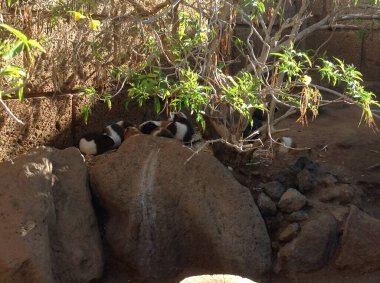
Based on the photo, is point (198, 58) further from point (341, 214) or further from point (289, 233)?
point (341, 214)

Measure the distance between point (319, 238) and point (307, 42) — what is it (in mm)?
5245

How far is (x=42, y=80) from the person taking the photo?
5.90 meters

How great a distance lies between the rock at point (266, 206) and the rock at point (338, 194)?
483 mm

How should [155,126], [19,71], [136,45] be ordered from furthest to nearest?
[155,126] → [136,45] → [19,71]

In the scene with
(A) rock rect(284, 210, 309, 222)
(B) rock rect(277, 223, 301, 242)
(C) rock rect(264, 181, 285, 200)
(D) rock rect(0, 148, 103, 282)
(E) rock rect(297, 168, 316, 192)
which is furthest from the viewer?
(E) rock rect(297, 168, 316, 192)

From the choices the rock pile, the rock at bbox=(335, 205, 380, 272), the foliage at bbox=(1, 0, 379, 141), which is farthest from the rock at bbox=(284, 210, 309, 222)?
the foliage at bbox=(1, 0, 379, 141)

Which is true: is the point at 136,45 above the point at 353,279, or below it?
above

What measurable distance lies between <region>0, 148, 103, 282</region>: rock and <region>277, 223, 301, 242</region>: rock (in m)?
1.44

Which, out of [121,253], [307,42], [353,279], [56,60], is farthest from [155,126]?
[307,42]

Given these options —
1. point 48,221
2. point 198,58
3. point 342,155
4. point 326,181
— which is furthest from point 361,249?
point 48,221

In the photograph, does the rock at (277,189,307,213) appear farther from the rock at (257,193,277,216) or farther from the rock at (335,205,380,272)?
the rock at (335,205,380,272)

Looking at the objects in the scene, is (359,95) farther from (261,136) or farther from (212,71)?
(261,136)

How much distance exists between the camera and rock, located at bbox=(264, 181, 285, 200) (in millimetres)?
5422

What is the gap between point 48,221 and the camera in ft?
15.4
